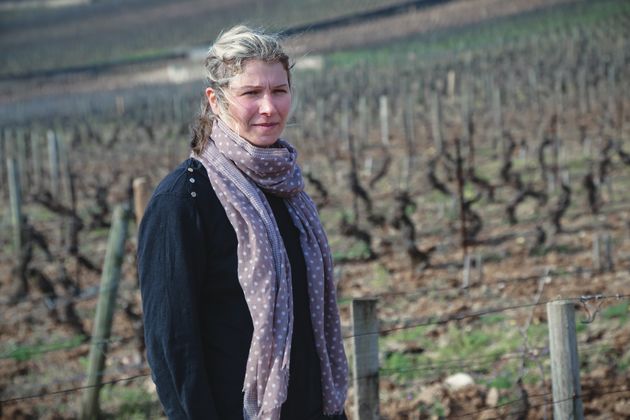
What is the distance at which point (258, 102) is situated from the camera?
234 cm

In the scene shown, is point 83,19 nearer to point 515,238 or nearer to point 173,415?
point 515,238

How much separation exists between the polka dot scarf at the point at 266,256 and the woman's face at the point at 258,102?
1.2 inches

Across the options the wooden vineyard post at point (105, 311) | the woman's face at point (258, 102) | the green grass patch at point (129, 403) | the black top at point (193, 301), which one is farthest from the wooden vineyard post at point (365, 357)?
the green grass patch at point (129, 403)

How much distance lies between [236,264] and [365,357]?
1062mm

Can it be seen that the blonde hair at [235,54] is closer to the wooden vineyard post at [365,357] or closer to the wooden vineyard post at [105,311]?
the wooden vineyard post at [365,357]

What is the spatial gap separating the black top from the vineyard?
3.19 ft

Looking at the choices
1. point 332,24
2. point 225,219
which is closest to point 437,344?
point 225,219

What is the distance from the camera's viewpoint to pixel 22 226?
906cm

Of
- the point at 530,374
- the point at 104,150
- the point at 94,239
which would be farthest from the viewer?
the point at 104,150

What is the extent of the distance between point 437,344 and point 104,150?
17.6 m

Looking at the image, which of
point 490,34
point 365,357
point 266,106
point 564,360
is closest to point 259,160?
point 266,106

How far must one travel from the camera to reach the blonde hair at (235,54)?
2.29 metres

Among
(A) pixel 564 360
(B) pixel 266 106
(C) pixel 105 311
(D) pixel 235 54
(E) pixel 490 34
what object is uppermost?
(E) pixel 490 34

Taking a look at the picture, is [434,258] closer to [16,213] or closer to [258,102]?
[16,213]
